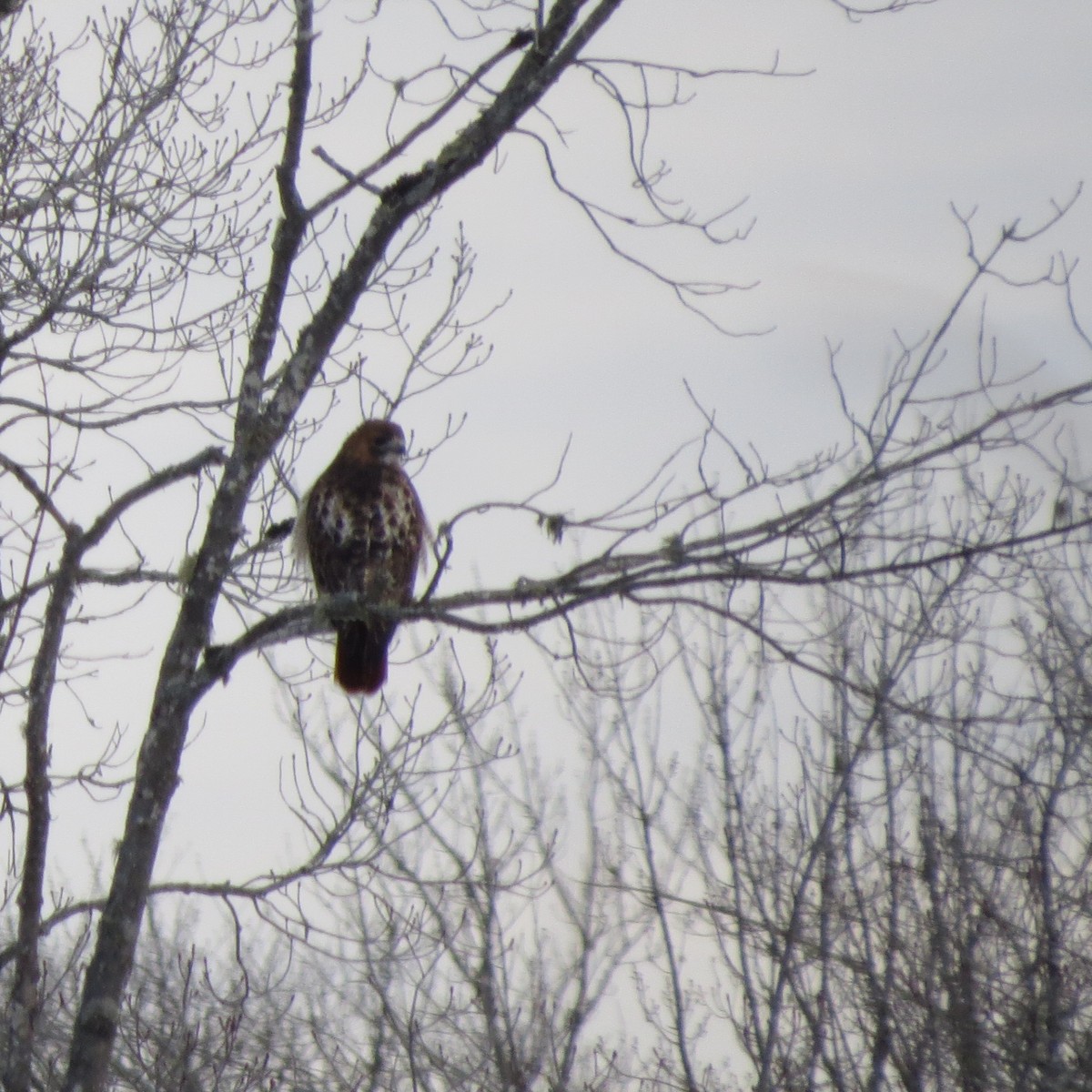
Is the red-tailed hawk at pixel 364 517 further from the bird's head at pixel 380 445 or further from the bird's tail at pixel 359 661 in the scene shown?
the bird's tail at pixel 359 661

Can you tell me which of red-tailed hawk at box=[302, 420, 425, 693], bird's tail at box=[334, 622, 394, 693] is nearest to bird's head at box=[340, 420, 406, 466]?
red-tailed hawk at box=[302, 420, 425, 693]

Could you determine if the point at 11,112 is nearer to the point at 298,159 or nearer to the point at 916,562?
the point at 298,159

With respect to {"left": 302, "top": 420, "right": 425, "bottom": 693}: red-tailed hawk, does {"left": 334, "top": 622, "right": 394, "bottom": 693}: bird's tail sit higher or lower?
lower

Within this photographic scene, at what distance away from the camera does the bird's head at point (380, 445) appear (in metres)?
6.67

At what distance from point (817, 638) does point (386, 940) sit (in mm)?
3192

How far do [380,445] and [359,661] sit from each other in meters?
0.93

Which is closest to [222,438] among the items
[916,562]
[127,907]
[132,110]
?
[127,907]

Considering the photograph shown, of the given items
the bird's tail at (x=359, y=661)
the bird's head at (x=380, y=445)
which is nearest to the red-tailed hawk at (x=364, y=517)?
the bird's head at (x=380, y=445)

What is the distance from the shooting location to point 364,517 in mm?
6684

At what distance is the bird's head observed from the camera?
667 centimetres

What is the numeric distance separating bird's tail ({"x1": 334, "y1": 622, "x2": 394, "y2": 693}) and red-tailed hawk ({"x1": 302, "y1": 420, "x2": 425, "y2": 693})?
0.33 m

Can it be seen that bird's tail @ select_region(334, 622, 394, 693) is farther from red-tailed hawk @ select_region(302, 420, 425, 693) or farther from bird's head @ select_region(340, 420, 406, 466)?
bird's head @ select_region(340, 420, 406, 466)

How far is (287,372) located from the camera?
5.65 metres

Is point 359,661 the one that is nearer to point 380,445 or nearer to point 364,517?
point 364,517
